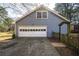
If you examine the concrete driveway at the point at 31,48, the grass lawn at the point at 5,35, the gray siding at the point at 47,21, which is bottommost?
the concrete driveway at the point at 31,48

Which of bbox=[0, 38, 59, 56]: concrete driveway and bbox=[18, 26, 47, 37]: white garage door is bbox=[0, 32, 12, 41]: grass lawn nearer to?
bbox=[0, 38, 59, 56]: concrete driveway

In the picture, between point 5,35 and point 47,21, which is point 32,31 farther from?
point 5,35

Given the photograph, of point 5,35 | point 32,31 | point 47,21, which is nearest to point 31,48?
point 32,31

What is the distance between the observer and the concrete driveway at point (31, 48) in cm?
807

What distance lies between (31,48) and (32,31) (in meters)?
0.68

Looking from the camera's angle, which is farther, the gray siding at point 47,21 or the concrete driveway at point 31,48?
the gray siding at point 47,21

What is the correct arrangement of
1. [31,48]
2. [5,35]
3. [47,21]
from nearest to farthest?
[5,35] → [31,48] → [47,21]

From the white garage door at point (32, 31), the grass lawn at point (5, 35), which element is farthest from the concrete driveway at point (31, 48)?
the grass lawn at point (5, 35)

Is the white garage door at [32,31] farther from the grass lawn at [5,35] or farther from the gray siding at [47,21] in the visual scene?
the grass lawn at [5,35]

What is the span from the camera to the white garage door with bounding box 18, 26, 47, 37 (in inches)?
336

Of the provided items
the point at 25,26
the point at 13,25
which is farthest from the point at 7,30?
the point at 25,26

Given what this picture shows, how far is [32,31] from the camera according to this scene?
8.79 m

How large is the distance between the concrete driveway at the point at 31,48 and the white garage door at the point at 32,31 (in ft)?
0.55

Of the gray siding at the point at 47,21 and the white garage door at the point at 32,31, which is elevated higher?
the gray siding at the point at 47,21
